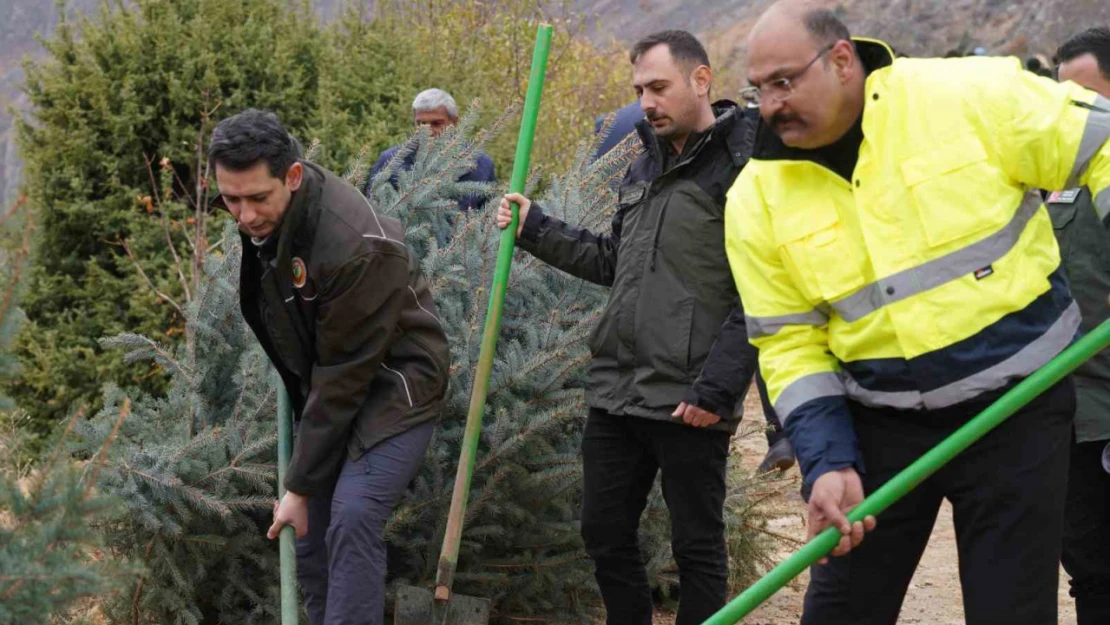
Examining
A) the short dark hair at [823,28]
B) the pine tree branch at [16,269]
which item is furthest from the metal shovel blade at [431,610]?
the short dark hair at [823,28]

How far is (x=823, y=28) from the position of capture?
9.20 feet

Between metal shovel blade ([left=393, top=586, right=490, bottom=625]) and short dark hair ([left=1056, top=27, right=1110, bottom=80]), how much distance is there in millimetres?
2566

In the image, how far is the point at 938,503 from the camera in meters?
2.98

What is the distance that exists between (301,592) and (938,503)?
239 cm

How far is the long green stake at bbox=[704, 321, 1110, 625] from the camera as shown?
2727mm

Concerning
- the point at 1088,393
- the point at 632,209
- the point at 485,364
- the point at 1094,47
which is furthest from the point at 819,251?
the point at 1094,47

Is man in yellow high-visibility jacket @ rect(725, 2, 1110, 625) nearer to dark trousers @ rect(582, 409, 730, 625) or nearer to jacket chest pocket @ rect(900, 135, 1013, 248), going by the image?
jacket chest pocket @ rect(900, 135, 1013, 248)

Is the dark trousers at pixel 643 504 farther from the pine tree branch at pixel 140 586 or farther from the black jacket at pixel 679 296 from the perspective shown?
the pine tree branch at pixel 140 586

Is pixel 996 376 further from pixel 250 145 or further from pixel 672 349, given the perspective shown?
pixel 250 145

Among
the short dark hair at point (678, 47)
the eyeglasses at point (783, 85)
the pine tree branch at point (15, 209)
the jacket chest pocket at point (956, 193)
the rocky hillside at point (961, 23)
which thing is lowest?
the pine tree branch at point (15, 209)

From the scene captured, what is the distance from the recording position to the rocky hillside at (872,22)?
22500 mm

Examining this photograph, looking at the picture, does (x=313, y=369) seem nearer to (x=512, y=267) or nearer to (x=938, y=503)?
(x=512, y=267)

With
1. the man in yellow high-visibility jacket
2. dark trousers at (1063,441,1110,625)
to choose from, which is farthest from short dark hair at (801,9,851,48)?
dark trousers at (1063,441,1110,625)

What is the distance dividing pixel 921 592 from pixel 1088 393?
228 centimetres
